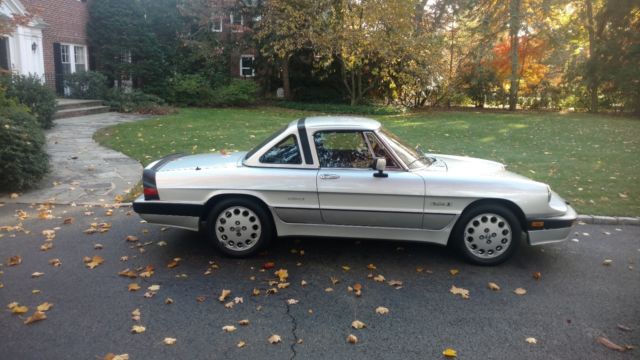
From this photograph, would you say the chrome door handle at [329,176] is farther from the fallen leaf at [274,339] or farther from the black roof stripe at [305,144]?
the fallen leaf at [274,339]

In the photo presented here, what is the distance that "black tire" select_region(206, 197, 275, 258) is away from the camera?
5176mm

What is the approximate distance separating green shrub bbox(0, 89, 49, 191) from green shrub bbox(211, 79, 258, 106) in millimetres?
16065

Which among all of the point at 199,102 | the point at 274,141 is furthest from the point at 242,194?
the point at 199,102

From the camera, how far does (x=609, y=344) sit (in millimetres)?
3633

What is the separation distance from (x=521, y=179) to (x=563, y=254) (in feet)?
3.42

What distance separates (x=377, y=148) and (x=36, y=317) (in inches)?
136

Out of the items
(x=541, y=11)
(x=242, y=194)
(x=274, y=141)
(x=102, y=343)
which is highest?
(x=541, y=11)

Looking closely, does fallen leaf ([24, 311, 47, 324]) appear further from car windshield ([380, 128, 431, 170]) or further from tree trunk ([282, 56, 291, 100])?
tree trunk ([282, 56, 291, 100])

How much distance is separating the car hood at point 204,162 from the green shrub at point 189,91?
60.8ft

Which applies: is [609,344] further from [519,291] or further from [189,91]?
[189,91]

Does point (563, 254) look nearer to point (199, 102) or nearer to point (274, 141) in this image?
point (274, 141)

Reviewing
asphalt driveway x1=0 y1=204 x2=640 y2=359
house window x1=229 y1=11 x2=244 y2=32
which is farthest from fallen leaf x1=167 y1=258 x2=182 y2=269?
house window x1=229 y1=11 x2=244 y2=32

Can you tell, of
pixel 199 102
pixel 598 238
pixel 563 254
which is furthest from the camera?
pixel 199 102

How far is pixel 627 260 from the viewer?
5.32 m
